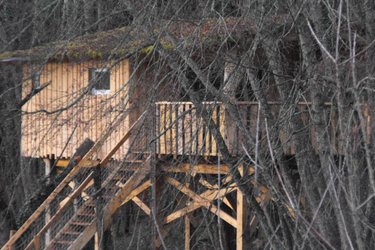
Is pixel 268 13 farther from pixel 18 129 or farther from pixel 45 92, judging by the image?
pixel 18 129

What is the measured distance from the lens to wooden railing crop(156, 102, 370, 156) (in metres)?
8.59

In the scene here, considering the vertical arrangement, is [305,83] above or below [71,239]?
above

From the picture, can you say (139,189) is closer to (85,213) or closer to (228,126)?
(85,213)

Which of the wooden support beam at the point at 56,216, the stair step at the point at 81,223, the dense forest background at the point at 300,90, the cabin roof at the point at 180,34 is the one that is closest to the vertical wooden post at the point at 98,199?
the wooden support beam at the point at 56,216

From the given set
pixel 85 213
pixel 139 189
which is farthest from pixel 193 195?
pixel 85 213

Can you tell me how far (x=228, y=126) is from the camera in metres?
13.6

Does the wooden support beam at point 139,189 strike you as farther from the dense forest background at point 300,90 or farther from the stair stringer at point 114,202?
the dense forest background at point 300,90

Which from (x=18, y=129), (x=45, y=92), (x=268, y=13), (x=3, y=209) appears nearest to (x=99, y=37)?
(x=45, y=92)

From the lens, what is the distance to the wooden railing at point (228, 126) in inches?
338

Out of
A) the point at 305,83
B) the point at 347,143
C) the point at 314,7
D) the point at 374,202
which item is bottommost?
the point at 374,202

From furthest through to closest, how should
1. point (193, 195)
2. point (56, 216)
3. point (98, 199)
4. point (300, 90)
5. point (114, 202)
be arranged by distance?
point (114, 202) < point (56, 216) < point (98, 199) < point (193, 195) < point (300, 90)

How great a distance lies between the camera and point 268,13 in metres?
9.34

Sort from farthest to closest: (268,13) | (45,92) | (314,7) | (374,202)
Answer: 1. (45,92)
2. (268,13)
3. (374,202)
4. (314,7)

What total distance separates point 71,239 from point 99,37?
4438mm
